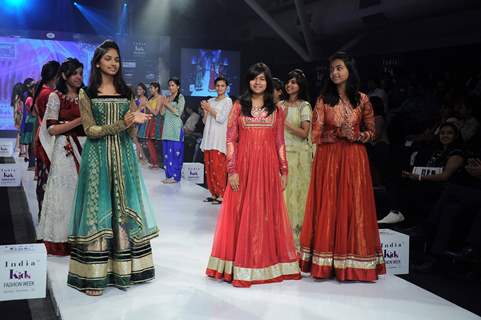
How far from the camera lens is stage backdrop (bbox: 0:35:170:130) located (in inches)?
575

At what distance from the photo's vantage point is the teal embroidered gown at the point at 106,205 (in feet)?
11.5

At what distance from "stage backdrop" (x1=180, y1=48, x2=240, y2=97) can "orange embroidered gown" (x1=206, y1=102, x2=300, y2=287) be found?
10.4 m

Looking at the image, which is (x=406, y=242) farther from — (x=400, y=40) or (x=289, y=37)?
(x=289, y=37)

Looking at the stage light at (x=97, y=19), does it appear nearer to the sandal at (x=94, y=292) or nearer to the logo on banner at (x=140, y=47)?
the logo on banner at (x=140, y=47)

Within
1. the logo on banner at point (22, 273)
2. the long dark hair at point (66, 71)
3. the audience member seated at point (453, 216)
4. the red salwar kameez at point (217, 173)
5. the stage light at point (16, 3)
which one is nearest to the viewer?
the logo on banner at point (22, 273)

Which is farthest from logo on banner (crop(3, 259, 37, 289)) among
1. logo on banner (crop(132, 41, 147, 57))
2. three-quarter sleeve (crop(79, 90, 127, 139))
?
logo on banner (crop(132, 41, 147, 57))

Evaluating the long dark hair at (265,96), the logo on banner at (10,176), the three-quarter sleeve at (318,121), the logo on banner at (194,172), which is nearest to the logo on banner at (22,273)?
the long dark hair at (265,96)

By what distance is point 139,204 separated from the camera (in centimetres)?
362

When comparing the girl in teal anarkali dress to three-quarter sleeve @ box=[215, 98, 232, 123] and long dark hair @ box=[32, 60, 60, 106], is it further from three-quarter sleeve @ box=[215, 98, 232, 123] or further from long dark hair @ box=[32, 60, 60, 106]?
three-quarter sleeve @ box=[215, 98, 232, 123]

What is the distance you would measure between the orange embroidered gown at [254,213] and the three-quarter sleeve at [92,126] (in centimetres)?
67

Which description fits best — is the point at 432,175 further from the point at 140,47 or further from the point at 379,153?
the point at 140,47

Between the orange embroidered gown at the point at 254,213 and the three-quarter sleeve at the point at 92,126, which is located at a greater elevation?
the three-quarter sleeve at the point at 92,126

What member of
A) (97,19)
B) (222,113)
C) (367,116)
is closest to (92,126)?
(367,116)

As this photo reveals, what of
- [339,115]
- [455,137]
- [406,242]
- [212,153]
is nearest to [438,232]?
[406,242]
